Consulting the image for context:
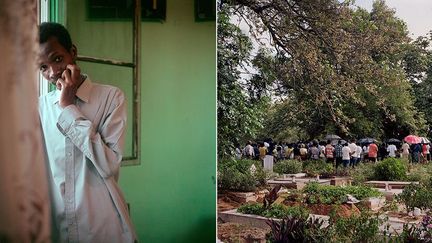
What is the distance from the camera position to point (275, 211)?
2361mm

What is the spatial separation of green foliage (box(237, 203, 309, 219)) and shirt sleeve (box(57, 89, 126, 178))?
2.31ft

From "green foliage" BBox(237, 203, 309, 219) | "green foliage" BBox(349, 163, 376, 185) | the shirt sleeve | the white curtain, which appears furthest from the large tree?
the white curtain

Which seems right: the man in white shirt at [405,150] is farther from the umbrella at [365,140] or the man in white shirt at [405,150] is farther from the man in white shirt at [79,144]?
the man in white shirt at [79,144]

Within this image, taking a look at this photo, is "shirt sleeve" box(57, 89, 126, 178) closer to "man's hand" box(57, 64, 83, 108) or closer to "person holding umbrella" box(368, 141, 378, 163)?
"man's hand" box(57, 64, 83, 108)

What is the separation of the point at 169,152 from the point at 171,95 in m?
0.20

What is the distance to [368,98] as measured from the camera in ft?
7.34

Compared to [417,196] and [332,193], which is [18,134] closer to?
[332,193]

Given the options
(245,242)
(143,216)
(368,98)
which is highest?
(368,98)

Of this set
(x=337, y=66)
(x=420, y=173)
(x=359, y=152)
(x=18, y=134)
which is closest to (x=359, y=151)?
(x=359, y=152)

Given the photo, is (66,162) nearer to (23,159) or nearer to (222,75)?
(23,159)

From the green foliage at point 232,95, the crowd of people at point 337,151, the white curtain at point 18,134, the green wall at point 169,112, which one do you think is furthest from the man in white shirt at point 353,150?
the white curtain at point 18,134

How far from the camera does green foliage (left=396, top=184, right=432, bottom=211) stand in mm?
2146

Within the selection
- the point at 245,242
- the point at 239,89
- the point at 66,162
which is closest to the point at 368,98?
the point at 239,89

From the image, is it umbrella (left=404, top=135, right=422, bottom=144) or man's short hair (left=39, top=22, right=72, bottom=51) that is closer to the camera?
man's short hair (left=39, top=22, right=72, bottom=51)
